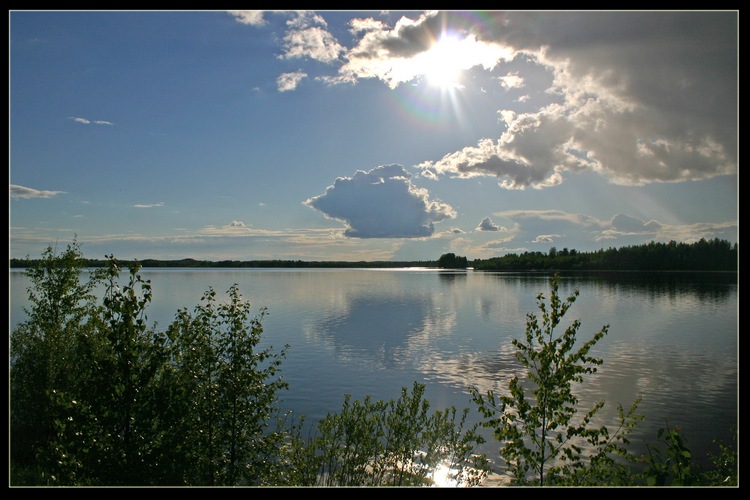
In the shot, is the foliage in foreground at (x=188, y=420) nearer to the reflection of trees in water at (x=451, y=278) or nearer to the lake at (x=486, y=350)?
the lake at (x=486, y=350)

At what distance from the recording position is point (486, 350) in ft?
126

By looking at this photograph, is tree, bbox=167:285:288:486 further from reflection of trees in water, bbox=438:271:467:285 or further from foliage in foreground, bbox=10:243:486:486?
reflection of trees in water, bbox=438:271:467:285

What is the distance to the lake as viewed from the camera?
26047mm

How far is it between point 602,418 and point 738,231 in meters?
18.5

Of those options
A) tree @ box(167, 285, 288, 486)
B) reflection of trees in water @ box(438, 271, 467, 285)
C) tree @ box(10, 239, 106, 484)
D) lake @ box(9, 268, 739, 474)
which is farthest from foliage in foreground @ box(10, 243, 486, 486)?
reflection of trees in water @ box(438, 271, 467, 285)

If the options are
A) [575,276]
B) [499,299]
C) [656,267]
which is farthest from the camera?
[575,276]

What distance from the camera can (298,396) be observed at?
26.8m

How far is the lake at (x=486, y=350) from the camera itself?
2605cm

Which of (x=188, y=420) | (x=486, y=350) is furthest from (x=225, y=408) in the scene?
(x=486, y=350)

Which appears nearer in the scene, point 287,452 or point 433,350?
point 287,452

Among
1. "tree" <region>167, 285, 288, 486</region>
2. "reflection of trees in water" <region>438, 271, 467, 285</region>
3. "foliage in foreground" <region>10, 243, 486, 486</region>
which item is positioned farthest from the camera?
"reflection of trees in water" <region>438, 271, 467, 285</region>
